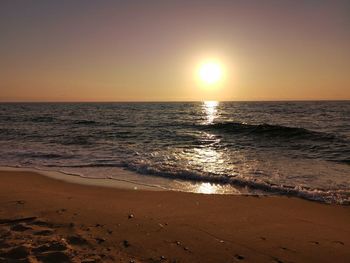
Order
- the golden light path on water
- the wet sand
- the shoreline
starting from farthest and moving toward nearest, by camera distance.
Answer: the shoreline
the golden light path on water
the wet sand

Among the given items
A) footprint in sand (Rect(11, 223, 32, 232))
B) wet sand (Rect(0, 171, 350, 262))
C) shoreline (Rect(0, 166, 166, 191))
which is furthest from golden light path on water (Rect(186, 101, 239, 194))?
footprint in sand (Rect(11, 223, 32, 232))

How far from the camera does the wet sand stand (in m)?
4.48

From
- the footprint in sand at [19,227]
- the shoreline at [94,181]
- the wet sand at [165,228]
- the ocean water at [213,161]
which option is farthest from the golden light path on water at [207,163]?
the footprint in sand at [19,227]

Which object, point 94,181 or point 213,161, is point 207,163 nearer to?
point 213,161

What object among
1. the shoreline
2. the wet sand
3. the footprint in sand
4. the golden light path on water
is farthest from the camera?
the shoreline

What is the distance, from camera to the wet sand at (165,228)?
448 centimetres

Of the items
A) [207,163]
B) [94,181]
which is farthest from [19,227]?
[207,163]

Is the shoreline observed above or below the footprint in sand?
below

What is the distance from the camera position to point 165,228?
217 inches

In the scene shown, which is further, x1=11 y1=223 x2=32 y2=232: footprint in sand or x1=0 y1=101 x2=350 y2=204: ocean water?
x1=0 y1=101 x2=350 y2=204: ocean water

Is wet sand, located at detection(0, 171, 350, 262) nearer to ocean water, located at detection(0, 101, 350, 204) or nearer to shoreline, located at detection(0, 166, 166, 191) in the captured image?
shoreline, located at detection(0, 166, 166, 191)

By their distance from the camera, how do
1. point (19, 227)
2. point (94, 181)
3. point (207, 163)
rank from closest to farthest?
1. point (19, 227)
2. point (94, 181)
3. point (207, 163)

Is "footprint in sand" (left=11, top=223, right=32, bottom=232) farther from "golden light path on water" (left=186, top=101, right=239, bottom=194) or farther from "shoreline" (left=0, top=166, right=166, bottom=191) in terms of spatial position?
"golden light path on water" (left=186, top=101, right=239, bottom=194)

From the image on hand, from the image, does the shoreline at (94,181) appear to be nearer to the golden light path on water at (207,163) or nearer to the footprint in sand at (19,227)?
the golden light path on water at (207,163)
